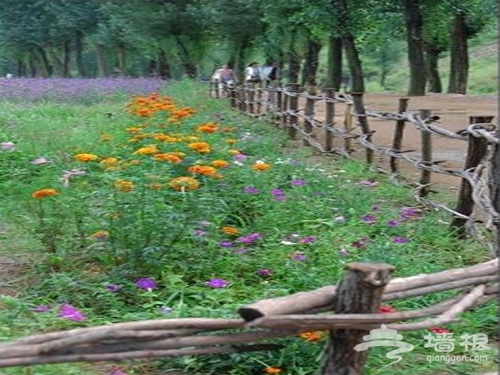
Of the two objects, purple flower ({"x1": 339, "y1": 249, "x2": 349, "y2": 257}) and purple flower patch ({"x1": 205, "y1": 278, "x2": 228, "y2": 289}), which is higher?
purple flower ({"x1": 339, "y1": 249, "x2": 349, "y2": 257})

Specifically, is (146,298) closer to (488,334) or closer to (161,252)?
(161,252)

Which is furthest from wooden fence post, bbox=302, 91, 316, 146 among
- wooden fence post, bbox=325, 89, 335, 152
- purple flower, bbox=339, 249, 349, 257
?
purple flower, bbox=339, 249, 349, 257

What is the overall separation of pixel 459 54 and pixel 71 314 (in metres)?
21.7

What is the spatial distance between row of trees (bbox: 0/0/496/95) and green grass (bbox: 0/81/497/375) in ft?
44.9

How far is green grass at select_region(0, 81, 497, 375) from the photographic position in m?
2.83

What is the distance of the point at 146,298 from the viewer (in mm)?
3174

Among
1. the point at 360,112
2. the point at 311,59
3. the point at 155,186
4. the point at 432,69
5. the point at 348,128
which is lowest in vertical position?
the point at 348,128

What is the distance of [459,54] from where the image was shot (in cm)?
2267

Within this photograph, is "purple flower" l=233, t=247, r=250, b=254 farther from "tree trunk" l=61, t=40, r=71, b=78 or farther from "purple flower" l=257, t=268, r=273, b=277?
"tree trunk" l=61, t=40, r=71, b=78

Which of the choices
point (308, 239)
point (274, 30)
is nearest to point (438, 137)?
point (308, 239)

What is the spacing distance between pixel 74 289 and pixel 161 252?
44 centimetres

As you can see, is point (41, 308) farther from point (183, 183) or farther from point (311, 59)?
point (311, 59)

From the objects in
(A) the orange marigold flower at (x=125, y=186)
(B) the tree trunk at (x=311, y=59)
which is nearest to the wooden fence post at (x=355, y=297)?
(A) the orange marigold flower at (x=125, y=186)

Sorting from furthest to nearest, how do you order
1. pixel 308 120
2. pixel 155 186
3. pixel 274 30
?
pixel 274 30 < pixel 308 120 < pixel 155 186
